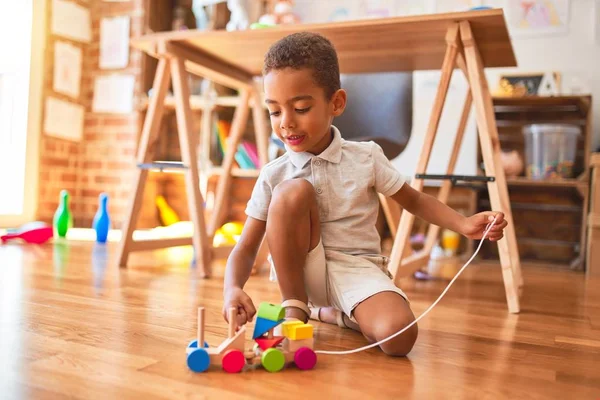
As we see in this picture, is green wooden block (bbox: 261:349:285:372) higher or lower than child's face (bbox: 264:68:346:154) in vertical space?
lower

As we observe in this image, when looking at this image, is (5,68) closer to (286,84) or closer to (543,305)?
(286,84)

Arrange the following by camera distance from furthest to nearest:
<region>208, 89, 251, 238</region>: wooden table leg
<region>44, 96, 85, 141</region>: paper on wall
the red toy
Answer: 1. <region>44, 96, 85, 141</region>: paper on wall
2. the red toy
3. <region>208, 89, 251, 238</region>: wooden table leg

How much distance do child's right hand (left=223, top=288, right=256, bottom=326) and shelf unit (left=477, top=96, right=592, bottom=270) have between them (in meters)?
1.99

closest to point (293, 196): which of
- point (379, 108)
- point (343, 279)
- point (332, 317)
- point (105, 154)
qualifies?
point (343, 279)

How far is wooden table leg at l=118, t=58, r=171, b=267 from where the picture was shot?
1.76m

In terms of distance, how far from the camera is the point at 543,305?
1.47 meters

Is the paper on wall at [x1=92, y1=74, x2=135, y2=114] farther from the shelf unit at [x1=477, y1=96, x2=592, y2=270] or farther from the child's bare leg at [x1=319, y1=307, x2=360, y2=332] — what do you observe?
the child's bare leg at [x1=319, y1=307, x2=360, y2=332]

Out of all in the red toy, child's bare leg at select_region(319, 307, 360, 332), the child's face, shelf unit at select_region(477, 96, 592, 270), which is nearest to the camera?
the child's face

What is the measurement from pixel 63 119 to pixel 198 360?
2.72 m

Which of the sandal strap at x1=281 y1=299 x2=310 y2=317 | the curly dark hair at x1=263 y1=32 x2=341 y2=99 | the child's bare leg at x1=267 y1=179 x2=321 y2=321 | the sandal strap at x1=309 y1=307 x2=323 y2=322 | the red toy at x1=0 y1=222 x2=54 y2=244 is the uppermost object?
the curly dark hair at x1=263 y1=32 x2=341 y2=99

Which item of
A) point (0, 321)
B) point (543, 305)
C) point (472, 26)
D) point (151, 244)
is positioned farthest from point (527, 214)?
point (0, 321)

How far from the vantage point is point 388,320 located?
2.96 ft

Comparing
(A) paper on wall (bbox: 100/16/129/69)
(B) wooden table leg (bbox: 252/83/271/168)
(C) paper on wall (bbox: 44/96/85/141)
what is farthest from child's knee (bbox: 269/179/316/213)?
(A) paper on wall (bbox: 100/16/129/69)

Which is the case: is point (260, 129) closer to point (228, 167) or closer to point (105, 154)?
point (228, 167)
